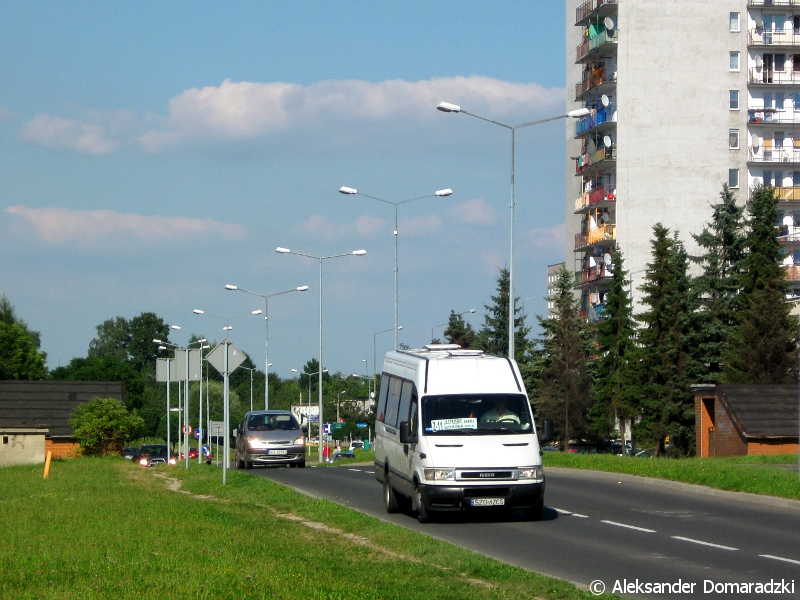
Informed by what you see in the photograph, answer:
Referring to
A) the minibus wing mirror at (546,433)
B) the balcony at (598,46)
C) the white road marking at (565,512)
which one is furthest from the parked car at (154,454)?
the minibus wing mirror at (546,433)

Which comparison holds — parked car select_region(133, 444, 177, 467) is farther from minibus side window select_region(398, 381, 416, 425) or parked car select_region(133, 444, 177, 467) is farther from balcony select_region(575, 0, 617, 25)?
minibus side window select_region(398, 381, 416, 425)

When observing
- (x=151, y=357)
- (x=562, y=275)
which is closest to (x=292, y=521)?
(x=562, y=275)

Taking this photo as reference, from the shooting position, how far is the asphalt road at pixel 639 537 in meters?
11.8

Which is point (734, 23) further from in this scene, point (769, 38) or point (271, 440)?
point (271, 440)

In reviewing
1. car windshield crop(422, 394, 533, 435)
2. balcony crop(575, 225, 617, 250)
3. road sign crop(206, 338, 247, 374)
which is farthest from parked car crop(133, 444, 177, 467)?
car windshield crop(422, 394, 533, 435)

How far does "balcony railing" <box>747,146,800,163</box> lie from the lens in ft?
257

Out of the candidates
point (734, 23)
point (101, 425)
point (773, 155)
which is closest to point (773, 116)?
point (773, 155)

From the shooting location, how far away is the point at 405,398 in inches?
755

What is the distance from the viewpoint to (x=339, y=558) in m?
11.9

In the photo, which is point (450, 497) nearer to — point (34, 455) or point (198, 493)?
point (198, 493)

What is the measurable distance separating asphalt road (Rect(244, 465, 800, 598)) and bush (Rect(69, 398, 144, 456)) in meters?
17.2

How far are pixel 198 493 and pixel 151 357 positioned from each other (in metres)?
158

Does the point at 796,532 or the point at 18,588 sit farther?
the point at 796,532

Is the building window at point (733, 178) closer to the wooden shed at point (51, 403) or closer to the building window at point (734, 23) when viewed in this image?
the building window at point (734, 23)
